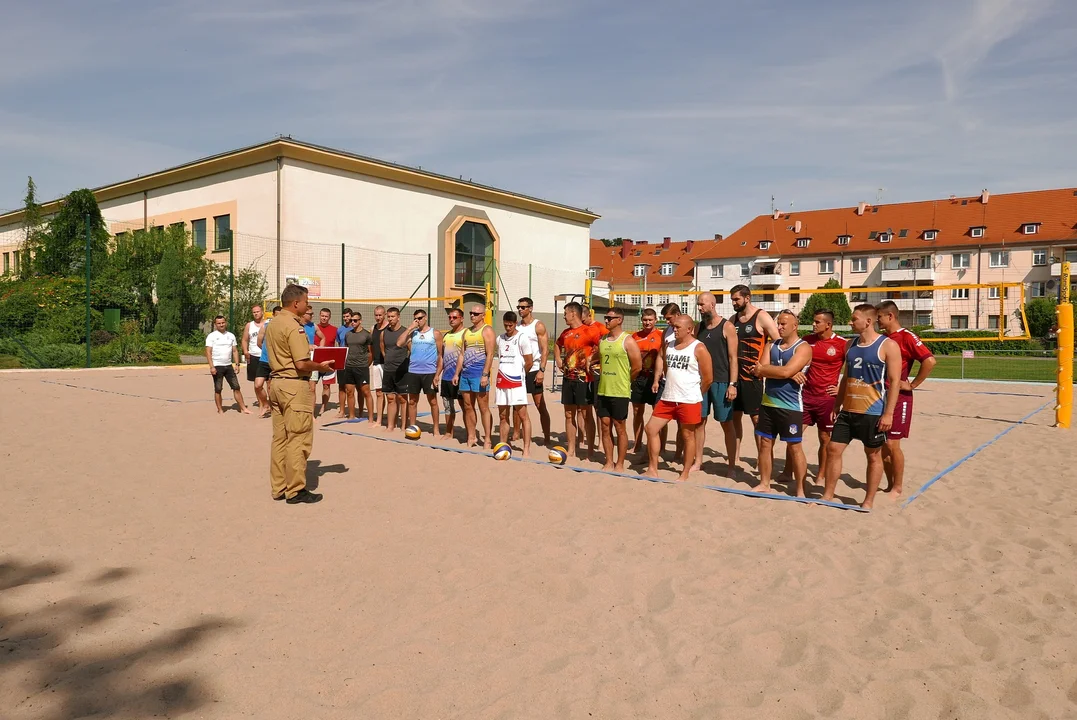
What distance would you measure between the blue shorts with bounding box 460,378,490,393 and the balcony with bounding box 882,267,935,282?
53576mm

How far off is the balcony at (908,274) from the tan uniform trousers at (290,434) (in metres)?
56.2

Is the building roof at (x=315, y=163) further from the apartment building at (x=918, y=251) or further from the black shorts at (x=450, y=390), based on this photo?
the apartment building at (x=918, y=251)

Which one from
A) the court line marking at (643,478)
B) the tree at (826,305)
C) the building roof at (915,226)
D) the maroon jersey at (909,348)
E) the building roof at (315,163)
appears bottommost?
the court line marking at (643,478)

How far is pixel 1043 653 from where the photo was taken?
335 centimetres

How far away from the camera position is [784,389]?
19.8 ft

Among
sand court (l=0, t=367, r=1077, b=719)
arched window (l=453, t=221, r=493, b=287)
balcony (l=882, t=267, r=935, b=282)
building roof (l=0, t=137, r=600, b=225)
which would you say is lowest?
sand court (l=0, t=367, r=1077, b=719)

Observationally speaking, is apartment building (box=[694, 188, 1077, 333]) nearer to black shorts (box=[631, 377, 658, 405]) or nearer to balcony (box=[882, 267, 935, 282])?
balcony (box=[882, 267, 935, 282])

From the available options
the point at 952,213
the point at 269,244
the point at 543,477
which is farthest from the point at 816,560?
the point at 952,213

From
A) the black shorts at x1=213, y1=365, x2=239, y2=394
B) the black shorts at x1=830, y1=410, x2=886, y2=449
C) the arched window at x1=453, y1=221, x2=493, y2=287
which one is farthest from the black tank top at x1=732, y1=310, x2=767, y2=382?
the arched window at x1=453, y1=221, x2=493, y2=287

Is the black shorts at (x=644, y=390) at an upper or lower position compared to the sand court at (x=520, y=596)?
upper

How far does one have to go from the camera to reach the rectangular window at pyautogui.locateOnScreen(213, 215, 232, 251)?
24500 millimetres

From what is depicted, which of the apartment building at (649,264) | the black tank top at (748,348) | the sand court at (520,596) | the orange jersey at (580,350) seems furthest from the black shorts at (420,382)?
the apartment building at (649,264)

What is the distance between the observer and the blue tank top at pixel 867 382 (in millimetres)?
5422

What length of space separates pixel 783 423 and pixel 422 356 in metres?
4.57
